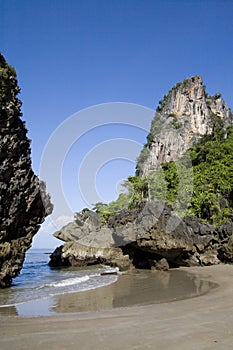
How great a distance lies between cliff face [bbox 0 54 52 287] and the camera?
1566 centimetres

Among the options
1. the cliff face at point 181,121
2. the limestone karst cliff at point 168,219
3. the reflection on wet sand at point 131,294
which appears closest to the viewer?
the reflection on wet sand at point 131,294

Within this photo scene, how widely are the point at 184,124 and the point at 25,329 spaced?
77978 mm

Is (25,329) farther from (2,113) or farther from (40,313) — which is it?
(2,113)

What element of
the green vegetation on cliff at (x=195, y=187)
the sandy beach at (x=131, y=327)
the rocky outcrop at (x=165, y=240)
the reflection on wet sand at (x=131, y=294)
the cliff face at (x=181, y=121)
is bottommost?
the reflection on wet sand at (x=131, y=294)

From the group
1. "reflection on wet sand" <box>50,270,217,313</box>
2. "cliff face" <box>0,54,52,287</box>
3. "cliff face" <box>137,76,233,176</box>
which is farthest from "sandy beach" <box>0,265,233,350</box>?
"cliff face" <box>137,76,233,176</box>

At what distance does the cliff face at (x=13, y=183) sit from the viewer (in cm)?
1566

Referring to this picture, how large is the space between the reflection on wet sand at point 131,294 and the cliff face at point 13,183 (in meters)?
5.24

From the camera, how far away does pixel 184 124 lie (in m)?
80.1

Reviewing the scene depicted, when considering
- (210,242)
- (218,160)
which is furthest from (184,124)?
(210,242)

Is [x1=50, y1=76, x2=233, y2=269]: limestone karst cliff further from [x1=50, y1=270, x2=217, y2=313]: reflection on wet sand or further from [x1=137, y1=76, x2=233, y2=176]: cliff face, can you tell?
[x1=50, y1=270, x2=217, y2=313]: reflection on wet sand

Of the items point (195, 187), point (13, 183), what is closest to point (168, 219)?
point (13, 183)

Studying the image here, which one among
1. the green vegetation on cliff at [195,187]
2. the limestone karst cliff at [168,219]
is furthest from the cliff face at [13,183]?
the green vegetation on cliff at [195,187]

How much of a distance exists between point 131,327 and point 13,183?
1163 cm

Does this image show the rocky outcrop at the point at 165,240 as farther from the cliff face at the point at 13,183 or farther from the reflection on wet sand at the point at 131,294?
the cliff face at the point at 13,183
